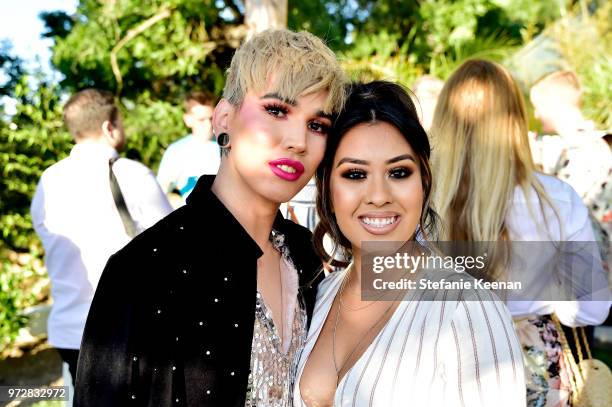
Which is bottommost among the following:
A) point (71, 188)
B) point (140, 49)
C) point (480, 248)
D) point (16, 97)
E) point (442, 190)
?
point (480, 248)

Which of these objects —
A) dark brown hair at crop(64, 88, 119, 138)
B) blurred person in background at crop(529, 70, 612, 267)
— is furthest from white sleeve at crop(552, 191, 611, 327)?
dark brown hair at crop(64, 88, 119, 138)

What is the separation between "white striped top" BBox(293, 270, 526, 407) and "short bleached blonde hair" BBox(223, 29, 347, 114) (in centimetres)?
70

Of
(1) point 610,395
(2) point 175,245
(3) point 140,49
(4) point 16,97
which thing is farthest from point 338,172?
(3) point 140,49

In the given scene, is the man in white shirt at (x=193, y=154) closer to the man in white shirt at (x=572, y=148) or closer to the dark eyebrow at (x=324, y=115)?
the man in white shirt at (x=572, y=148)

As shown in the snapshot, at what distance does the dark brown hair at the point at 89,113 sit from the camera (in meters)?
3.80

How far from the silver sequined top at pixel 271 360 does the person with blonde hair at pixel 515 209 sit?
105 centimetres

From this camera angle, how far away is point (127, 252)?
160 centimetres

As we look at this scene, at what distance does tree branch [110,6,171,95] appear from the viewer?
7.41 metres

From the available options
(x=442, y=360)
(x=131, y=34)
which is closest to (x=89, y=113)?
(x=442, y=360)


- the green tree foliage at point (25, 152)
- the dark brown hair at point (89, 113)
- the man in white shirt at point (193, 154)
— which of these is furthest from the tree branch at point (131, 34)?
the dark brown hair at point (89, 113)

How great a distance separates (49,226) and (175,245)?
7.56 ft

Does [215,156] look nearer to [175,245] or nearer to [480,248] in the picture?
[480,248]

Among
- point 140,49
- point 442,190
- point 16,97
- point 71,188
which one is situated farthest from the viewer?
point 140,49

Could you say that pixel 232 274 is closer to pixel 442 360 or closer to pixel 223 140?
pixel 223 140
